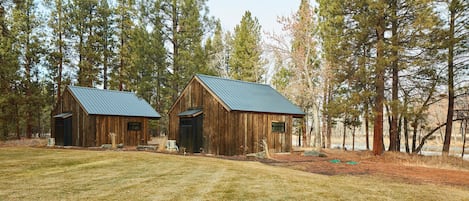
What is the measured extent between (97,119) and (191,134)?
7193 millimetres

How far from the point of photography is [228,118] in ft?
60.2

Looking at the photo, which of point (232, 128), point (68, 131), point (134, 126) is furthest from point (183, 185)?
point (68, 131)

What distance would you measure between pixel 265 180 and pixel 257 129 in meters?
9.58

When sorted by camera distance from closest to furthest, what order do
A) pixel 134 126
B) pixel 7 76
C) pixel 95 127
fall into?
pixel 95 127, pixel 134 126, pixel 7 76

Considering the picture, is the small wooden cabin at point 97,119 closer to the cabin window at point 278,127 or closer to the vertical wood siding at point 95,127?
the vertical wood siding at point 95,127

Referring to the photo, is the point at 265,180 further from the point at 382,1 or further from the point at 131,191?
the point at 382,1

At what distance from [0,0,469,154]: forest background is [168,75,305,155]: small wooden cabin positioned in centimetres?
337

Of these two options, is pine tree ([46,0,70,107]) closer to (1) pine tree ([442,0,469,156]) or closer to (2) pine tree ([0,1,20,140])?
(2) pine tree ([0,1,20,140])

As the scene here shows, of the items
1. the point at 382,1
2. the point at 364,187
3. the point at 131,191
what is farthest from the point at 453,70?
the point at 131,191

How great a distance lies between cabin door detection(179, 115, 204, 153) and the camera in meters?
20.0

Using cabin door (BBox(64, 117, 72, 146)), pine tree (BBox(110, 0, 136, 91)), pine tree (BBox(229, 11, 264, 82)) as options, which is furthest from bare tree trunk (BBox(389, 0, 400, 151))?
pine tree (BBox(110, 0, 136, 91))

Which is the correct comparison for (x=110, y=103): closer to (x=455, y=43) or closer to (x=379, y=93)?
(x=379, y=93)

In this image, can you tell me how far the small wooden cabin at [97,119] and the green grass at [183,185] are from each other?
11.4m

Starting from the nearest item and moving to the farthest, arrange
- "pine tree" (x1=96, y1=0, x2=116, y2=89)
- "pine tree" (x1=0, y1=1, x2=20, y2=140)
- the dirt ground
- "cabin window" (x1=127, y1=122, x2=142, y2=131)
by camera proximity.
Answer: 1. the dirt ground
2. "cabin window" (x1=127, y1=122, x2=142, y2=131)
3. "pine tree" (x1=0, y1=1, x2=20, y2=140)
4. "pine tree" (x1=96, y1=0, x2=116, y2=89)
